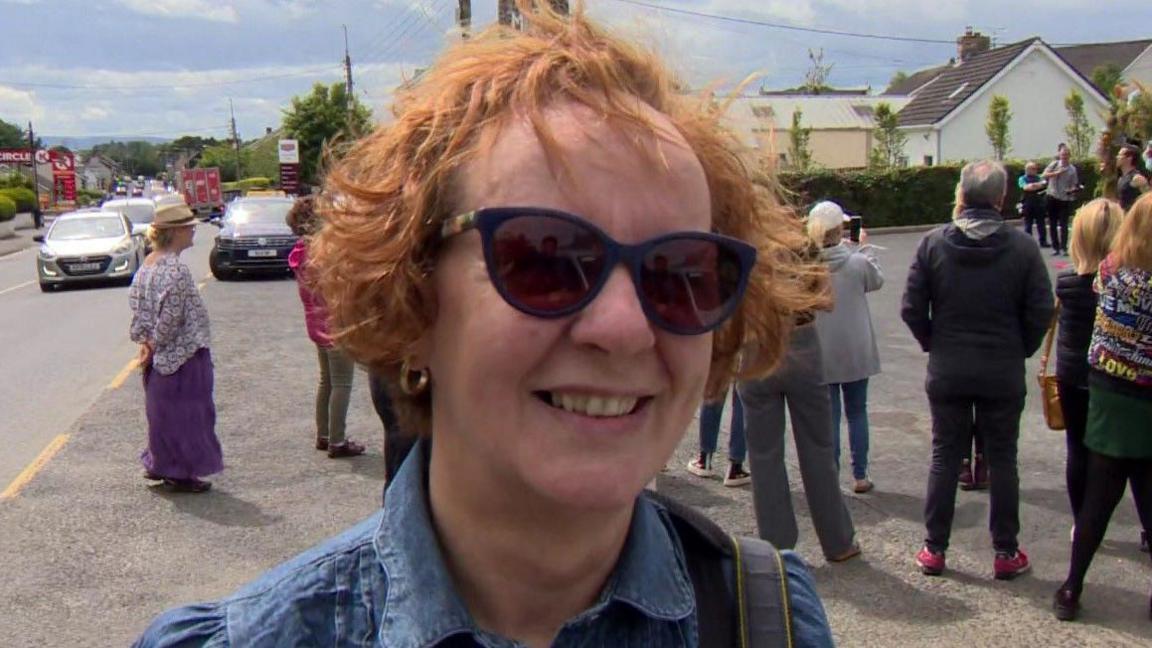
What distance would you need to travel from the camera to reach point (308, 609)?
1.24 metres

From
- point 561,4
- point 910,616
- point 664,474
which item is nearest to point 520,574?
point 561,4

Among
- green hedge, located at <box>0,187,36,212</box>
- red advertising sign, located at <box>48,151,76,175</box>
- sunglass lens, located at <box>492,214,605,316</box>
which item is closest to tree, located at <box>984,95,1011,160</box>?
sunglass lens, located at <box>492,214,605,316</box>

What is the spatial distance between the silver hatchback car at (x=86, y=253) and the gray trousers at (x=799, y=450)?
1740 cm

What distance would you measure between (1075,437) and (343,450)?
4810mm

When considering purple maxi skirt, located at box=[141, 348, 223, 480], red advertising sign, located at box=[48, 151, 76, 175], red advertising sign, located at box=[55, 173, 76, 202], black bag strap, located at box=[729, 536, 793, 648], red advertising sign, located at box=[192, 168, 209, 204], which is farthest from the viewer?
red advertising sign, located at box=[48, 151, 76, 175]

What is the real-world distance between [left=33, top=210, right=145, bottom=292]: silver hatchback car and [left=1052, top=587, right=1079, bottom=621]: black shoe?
18.7 meters

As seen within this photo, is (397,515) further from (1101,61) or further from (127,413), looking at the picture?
(1101,61)

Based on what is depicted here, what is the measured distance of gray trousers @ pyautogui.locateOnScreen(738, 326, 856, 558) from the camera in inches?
215

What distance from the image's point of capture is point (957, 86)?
133 feet

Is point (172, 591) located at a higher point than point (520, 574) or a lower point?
lower

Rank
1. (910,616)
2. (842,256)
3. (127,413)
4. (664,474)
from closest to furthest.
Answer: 1. (910,616)
2. (842,256)
3. (664,474)
4. (127,413)

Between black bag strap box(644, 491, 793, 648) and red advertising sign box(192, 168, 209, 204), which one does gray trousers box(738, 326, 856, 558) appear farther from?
red advertising sign box(192, 168, 209, 204)

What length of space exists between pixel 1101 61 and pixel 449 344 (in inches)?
2755

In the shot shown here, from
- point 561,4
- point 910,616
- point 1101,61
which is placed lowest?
point 910,616
